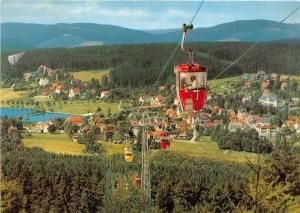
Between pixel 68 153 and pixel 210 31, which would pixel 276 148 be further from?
pixel 68 153

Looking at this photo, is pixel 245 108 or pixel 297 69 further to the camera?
pixel 297 69

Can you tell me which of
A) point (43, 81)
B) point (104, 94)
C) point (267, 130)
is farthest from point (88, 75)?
point (267, 130)

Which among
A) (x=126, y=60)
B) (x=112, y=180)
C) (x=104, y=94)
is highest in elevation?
(x=126, y=60)

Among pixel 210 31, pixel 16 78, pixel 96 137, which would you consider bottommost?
pixel 96 137

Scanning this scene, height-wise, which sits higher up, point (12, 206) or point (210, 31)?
point (210, 31)

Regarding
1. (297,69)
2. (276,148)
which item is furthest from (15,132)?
(297,69)

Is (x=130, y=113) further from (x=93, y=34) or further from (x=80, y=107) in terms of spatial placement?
(x=93, y=34)

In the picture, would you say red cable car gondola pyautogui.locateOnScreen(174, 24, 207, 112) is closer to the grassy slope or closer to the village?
the village

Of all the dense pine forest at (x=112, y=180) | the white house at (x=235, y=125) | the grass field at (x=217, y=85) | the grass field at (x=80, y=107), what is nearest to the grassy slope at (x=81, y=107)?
the grass field at (x=80, y=107)
